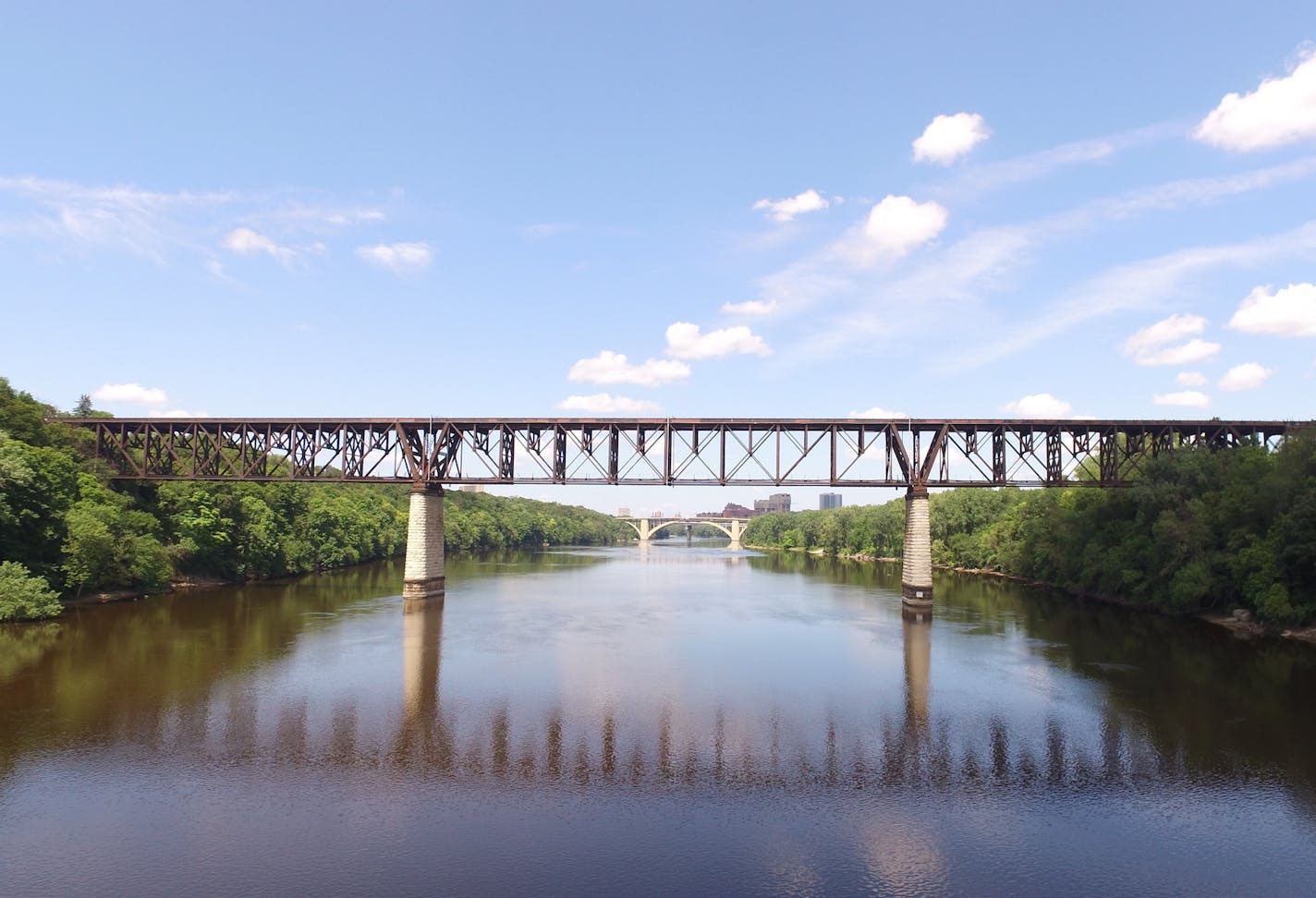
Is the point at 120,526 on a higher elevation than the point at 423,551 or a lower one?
higher

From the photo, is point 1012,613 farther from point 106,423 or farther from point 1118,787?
point 106,423

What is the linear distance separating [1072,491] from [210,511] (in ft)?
322

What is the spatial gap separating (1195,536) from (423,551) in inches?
2616

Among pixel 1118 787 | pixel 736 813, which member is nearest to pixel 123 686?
pixel 736 813

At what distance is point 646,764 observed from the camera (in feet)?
91.0

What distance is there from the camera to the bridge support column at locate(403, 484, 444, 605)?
75000 millimetres

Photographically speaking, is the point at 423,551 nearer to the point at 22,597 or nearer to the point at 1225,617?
the point at 22,597

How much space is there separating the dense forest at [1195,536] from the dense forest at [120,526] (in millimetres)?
85150

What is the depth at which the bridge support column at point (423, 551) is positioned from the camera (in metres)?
75.0

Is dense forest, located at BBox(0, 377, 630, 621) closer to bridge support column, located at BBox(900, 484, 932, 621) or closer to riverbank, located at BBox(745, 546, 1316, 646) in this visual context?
bridge support column, located at BBox(900, 484, 932, 621)

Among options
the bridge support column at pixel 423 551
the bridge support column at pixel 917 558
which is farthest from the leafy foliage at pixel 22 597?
the bridge support column at pixel 917 558

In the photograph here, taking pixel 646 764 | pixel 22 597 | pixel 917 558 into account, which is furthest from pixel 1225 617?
pixel 22 597

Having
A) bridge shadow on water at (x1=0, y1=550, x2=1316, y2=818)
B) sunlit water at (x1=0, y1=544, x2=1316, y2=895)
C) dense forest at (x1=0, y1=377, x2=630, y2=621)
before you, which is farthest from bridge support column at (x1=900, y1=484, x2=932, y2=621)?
dense forest at (x1=0, y1=377, x2=630, y2=621)

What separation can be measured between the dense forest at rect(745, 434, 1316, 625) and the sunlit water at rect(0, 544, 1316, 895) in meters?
6.09
